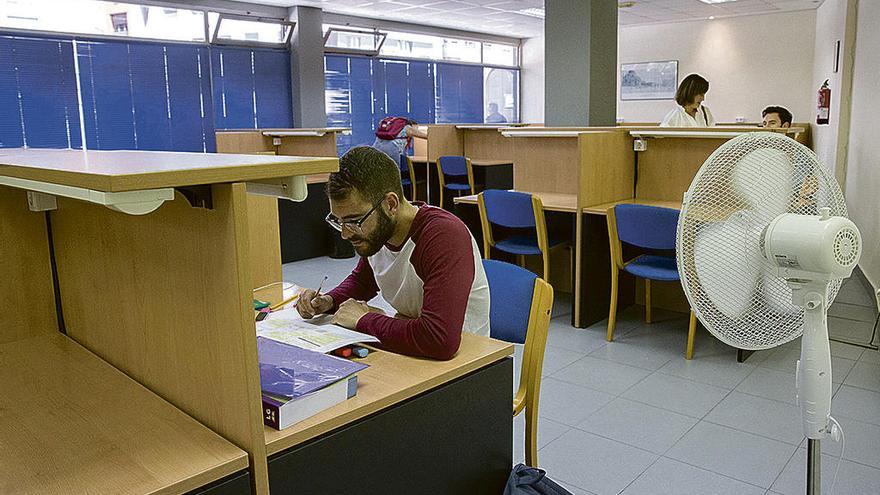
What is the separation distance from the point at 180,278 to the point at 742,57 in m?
10.3

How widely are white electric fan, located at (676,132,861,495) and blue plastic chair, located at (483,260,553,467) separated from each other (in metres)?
0.49

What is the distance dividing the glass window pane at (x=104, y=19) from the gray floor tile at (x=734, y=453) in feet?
22.7

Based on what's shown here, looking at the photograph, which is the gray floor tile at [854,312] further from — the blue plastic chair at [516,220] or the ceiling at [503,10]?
the ceiling at [503,10]

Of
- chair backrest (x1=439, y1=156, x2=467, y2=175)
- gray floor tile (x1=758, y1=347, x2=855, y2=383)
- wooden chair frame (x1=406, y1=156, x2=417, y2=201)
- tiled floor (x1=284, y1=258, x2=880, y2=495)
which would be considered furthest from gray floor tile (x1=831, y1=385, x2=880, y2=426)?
wooden chair frame (x1=406, y1=156, x2=417, y2=201)

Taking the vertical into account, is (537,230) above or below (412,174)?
below

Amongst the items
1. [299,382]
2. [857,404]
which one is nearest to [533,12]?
[857,404]

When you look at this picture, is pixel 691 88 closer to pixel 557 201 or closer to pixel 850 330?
pixel 557 201

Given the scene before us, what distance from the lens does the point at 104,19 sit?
7121 mm

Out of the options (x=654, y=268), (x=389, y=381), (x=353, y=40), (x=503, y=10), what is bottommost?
(x=654, y=268)

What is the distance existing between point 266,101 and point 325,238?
130 inches

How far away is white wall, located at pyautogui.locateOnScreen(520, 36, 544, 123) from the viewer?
11.9 metres

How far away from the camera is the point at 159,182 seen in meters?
0.82

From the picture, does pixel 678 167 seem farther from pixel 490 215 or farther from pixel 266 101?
pixel 266 101

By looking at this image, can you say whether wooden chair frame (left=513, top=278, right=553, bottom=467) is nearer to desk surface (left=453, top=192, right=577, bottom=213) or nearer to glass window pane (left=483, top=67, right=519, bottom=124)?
desk surface (left=453, top=192, right=577, bottom=213)
